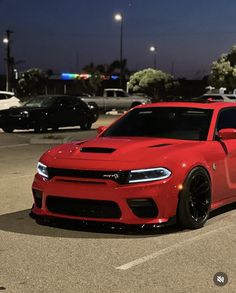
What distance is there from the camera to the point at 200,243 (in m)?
6.01

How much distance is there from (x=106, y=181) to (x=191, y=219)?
1077 mm

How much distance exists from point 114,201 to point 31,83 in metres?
92.2

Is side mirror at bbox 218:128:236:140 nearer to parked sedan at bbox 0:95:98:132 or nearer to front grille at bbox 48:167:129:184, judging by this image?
front grille at bbox 48:167:129:184

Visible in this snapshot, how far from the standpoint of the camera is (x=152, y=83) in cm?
7175

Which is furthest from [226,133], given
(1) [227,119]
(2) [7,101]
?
(2) [7,101]

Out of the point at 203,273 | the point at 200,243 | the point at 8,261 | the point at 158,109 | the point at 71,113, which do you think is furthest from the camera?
the point at 71,113

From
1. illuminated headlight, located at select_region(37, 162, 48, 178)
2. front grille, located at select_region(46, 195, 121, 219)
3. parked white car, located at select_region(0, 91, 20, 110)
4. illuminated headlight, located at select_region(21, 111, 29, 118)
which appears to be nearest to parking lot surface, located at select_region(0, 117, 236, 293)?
front grille, located at select_region(46, 195, 121, 219)

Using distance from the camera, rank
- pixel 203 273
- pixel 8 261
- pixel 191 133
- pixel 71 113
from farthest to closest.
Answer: pixel 71 113 → pixel 191 133 → pixel 8 261 → pixel 203 273

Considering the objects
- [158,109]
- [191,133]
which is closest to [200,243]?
[191,133]

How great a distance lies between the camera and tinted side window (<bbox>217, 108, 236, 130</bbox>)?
7547mm

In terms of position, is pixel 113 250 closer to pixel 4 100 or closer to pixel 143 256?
pixel 143 256

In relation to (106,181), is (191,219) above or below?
below

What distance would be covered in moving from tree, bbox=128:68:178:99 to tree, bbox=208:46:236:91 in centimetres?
1108

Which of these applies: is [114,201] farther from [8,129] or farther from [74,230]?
[8,129]
